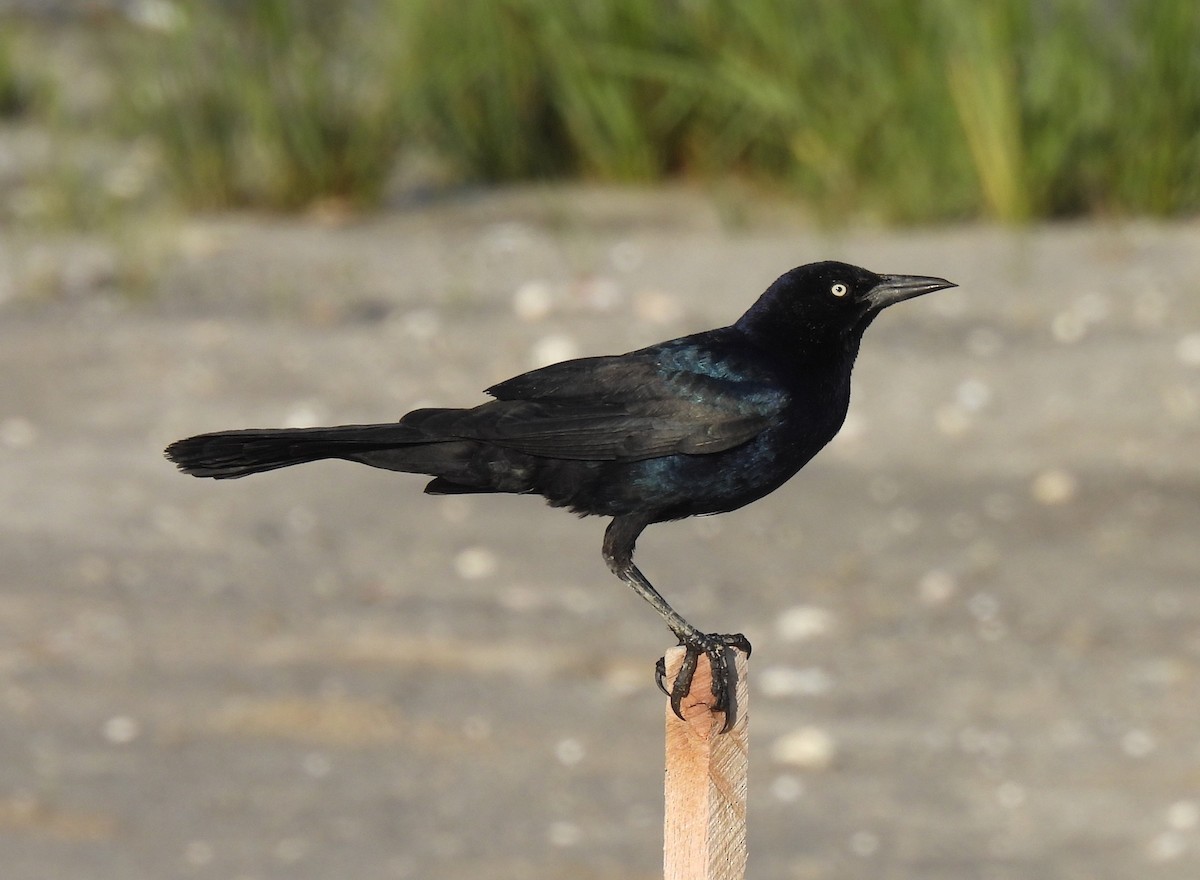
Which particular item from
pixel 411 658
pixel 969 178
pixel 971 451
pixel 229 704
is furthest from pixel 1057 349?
pixel 229 704

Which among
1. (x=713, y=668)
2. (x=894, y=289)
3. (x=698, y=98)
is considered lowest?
(x=713, y=668)

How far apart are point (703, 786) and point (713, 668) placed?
17cm

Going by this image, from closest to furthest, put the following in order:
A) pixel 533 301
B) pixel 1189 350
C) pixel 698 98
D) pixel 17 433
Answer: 1. pixel 1189 350
2. pixel 17 433
3. pixel 533 301
4. pixel 698 98

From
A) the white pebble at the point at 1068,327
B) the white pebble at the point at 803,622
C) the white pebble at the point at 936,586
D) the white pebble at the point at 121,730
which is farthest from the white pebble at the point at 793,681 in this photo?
the white pebble at the point at 1068,327

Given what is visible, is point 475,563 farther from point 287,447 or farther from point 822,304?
point 287,447

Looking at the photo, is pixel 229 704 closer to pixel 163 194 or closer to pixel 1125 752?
pixel 1125 752

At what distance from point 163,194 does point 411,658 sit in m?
4.46

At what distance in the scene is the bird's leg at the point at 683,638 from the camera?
2461 mm

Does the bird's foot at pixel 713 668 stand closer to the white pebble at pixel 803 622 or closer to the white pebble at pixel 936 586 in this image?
the white pebble at pixel 803 622

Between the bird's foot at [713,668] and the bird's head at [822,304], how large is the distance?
0.41 meters

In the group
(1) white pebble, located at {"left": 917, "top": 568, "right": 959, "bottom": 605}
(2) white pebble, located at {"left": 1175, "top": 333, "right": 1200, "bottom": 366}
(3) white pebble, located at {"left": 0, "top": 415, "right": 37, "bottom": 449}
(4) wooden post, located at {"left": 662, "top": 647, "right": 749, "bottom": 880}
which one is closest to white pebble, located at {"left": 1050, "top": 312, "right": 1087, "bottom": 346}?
(2) white pebble, located at {"left": 1175, "top": 333, "right": 1200, "bottom": 366}

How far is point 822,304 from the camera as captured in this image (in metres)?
2.56

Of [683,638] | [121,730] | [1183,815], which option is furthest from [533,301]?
[683,638]

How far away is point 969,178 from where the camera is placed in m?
8.38
